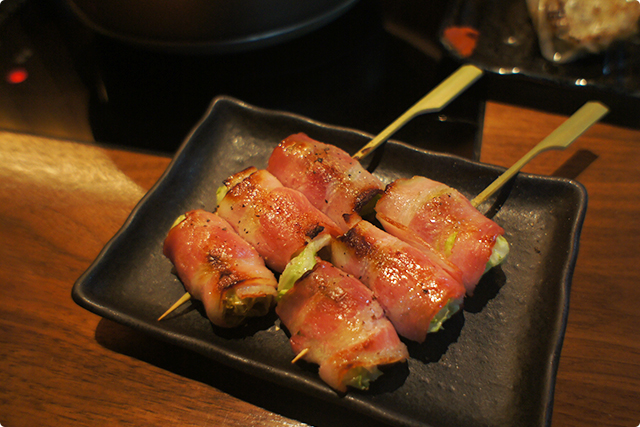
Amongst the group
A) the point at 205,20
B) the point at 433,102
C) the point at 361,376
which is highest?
the point at 205,20

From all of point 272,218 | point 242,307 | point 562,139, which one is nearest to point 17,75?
point 272,218

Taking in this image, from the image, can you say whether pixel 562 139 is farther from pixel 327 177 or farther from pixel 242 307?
pixel 242 307

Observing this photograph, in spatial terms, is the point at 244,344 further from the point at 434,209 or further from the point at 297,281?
the point at 434,209

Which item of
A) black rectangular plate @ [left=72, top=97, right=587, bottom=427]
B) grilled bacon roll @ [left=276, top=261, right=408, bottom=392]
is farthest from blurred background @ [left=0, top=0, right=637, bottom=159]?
grilled bacon roll @ [left=276, top=261, right=408, bottom=392]

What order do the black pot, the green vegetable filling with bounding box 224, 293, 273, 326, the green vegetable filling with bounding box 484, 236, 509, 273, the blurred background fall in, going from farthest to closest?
the blurred background < the black pot < the green vegetable filling with bounding box 484, 236, 509, 273 < the green vegetable filling with bounding box 224, 293, 273, 326

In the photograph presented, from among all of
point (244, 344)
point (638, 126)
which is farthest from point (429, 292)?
point (638, 126)

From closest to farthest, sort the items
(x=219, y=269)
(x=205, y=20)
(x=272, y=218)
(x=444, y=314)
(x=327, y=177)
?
(x=444, y=314), (x=219, y=269), (x=272, y=218), (x=327, y=177), (x=205, y=20)

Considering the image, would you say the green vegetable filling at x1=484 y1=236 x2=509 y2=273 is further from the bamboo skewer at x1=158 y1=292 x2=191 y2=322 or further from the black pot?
the black pot
